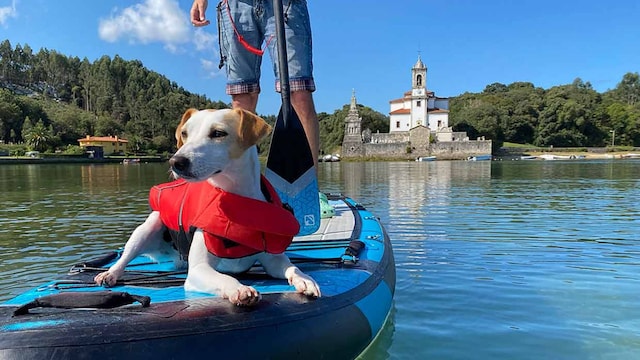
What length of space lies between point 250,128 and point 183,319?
1065 millimetres

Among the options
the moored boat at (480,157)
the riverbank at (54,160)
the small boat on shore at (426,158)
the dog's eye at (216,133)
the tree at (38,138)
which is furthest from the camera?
the small boat on shore at (426,158)

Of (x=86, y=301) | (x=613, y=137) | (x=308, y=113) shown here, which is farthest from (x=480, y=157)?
(x=86, y=301)

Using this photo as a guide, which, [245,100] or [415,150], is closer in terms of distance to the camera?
[245,100]

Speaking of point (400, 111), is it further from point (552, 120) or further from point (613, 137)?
point (613, 137)

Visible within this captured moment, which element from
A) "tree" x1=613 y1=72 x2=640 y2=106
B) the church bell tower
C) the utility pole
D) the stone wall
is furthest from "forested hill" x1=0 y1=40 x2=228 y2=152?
"tree" x1=613 y1=72 x2=640 y2=106

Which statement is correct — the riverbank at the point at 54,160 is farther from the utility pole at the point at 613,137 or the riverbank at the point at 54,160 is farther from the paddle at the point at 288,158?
the utility pole at the point at 613,137

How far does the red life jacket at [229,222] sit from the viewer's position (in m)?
2.58

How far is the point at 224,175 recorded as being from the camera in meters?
2.64

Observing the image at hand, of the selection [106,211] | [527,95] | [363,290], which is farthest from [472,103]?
[363,290]

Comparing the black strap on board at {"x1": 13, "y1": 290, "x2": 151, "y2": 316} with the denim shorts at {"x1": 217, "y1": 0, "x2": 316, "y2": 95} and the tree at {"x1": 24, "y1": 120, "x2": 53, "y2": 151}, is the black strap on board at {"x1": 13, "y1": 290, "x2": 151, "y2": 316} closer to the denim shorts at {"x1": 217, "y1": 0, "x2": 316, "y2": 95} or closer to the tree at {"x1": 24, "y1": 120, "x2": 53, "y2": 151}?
the denim shorts at {"x1": 217, "y1": 0, "x2": 316, "y2": 95}

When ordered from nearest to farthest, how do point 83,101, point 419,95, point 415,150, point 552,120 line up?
1. point 415,150
2. point 419,95
3. point 552,120
4. point 83,101

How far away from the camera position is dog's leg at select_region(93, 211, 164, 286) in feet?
9.63

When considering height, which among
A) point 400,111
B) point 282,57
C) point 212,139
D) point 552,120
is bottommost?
point 212,139

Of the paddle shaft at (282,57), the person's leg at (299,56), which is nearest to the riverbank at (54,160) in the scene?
the person's leg at (299,56)
